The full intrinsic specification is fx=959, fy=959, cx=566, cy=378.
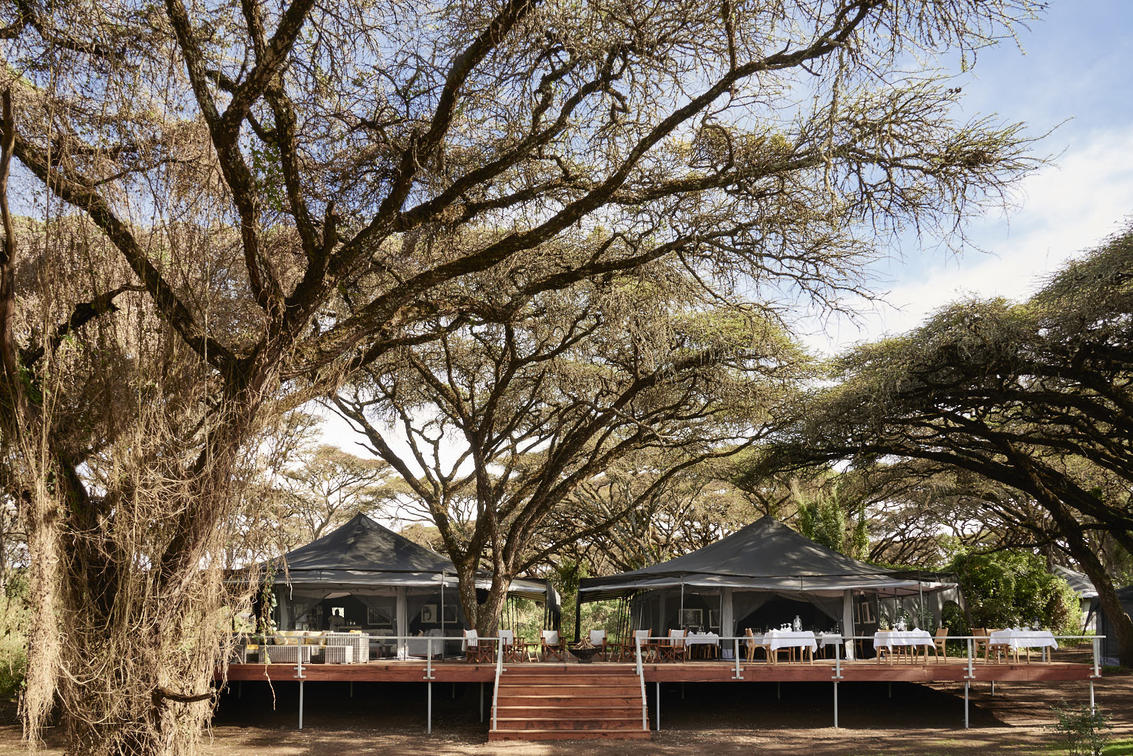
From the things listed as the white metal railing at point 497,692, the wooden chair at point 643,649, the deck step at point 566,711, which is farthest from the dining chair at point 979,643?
the white metal railing at point 497,692

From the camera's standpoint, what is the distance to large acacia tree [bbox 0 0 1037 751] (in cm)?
686

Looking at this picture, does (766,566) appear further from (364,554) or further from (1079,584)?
(1079,584)

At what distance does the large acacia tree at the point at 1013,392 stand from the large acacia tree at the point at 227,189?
743cm

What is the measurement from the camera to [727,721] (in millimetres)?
15953

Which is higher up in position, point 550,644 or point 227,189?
point 227,189

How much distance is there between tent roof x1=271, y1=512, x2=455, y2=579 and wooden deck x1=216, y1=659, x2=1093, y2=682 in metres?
2.73

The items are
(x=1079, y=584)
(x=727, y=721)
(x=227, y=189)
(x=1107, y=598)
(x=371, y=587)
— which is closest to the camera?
(x=227, y=189)

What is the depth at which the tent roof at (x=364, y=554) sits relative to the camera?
18.6m

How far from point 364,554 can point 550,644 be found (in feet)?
13.8

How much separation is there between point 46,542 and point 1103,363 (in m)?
16.0

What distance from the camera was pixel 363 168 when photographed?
31.6ft

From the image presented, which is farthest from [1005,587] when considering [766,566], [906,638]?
[906,638]

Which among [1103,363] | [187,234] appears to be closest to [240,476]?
[187,234]

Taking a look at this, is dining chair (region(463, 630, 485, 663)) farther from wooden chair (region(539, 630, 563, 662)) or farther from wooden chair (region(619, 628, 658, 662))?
wooden chair (region(619, 628, 658, 662))
